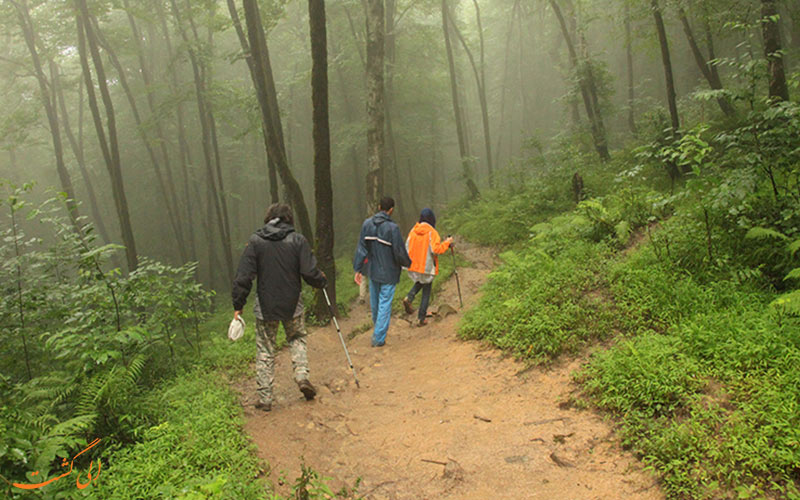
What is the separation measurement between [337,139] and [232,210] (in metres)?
13.3

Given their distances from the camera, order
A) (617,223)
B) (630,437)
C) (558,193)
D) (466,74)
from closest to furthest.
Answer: (630,437) < (617,223) < (558,193) < (466,74)

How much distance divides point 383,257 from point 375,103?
6.16 m

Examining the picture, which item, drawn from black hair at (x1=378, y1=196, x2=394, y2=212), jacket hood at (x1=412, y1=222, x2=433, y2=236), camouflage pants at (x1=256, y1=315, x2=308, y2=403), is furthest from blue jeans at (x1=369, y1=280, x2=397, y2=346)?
camouflage pants at (x1=256, y1=315, x2=308, y2=403)

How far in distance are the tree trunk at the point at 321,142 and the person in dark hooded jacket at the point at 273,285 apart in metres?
3.62

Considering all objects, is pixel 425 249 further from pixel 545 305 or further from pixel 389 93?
pixel 389 93

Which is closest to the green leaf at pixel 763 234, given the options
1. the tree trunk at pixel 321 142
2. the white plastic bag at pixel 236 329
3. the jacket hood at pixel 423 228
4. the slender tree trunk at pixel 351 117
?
the jacket hood at pixel 423 228

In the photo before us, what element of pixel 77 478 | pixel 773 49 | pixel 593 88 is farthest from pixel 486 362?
pixel 593 88

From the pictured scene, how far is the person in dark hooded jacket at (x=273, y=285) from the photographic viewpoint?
511 centimetres

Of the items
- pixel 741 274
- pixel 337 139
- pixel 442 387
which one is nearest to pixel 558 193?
pixel 741 274

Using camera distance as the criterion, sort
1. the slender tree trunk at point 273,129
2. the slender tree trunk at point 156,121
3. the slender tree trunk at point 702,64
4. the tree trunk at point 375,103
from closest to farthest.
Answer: the slender tree trunk at point 273,129, the slender tree trunk at point 702,64, the tree trunk at point 375,103, the slender tree trunk at point 156,121

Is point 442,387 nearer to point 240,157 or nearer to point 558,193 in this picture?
point 558,193

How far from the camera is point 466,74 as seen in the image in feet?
152

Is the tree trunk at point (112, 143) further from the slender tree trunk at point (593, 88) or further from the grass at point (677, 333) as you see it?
the slender tree trunk at point (593, 88)

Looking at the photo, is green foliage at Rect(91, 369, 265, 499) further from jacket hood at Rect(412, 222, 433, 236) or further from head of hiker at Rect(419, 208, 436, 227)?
head of hiker at Rect(419, 208, 436, 227)
